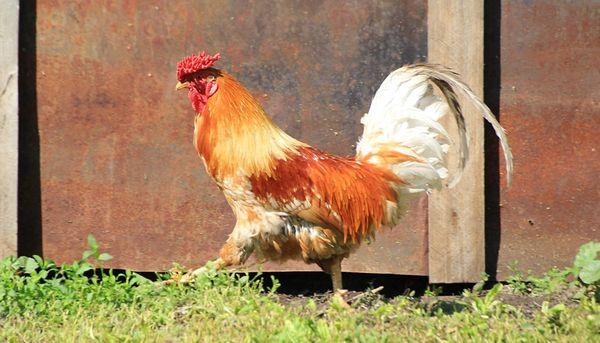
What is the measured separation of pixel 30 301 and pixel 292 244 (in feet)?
5.25

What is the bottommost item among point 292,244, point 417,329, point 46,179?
point 417,329

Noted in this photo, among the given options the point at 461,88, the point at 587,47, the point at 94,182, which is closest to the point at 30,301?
the point at 94,182

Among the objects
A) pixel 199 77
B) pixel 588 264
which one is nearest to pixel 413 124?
pixel 199 77

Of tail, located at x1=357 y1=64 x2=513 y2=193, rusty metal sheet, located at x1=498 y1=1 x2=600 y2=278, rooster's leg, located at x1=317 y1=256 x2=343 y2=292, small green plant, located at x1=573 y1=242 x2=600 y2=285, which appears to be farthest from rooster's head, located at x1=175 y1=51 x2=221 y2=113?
small green plant, located at x1=573 y1=242 x2=600 y2=285

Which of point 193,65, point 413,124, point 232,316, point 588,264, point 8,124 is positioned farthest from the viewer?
point 8,124

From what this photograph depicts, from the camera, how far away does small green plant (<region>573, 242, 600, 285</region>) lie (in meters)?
6.11

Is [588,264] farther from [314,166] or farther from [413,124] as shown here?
[314,166]

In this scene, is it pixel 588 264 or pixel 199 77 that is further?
pixel 588 264

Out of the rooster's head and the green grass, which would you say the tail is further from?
the rooster's head

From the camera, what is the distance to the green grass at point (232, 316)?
4805 millimetres

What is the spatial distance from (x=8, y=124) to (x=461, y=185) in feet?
10.2

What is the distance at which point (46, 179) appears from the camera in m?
6.52

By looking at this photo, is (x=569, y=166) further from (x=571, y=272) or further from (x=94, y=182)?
(x=94, y=182)

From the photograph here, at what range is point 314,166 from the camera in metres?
5.74
